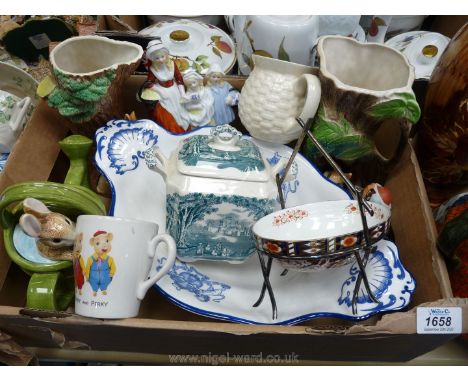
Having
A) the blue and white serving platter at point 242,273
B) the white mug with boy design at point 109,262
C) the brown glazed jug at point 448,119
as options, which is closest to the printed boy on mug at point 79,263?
the white mug with boy design at point 109,262

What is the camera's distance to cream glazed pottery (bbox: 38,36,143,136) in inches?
29.0

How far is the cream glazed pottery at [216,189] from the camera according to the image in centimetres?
66

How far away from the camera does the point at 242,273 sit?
2.46 feet

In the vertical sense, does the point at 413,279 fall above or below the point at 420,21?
below

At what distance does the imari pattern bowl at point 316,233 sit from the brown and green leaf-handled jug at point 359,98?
0.17 m

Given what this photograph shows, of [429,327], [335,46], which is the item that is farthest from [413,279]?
[335,46]

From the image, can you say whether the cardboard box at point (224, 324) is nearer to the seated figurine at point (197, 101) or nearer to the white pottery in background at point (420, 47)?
the seated figurine at point (197, 101)

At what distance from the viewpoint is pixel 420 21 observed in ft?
3.60

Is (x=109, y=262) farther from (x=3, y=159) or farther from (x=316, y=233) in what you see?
(x=3, y=159)

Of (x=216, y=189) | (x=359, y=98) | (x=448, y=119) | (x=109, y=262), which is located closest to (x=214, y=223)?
(x=216, y=189)

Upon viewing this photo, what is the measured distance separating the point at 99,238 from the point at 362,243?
0.34m

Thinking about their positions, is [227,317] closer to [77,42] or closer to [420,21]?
[77,42]

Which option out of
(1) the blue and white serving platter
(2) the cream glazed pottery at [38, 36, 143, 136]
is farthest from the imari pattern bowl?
(2) the cream glazed pottery at [38, 36, 143, 136]

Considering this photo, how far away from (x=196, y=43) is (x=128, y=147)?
31 cm
